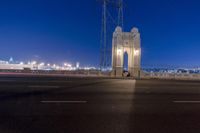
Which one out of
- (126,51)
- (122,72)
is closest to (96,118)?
(122,72)

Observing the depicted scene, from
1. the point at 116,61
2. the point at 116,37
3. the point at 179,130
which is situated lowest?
the point at 179,130

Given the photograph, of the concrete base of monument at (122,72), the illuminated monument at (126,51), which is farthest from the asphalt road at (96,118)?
the illuminated monument at (126,51)

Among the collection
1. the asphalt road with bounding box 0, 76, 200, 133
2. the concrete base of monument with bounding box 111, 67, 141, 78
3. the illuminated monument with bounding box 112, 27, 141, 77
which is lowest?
the asphalt road with bounding box 0, 76, 200, 133

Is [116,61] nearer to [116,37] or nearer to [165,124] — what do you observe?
[116,37]

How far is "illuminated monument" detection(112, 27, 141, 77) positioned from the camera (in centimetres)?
3169

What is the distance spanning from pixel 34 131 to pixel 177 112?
4.53m

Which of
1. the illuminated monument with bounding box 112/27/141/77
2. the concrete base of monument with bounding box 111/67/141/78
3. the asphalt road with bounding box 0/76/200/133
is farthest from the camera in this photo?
the illuminated monument with bounding box 112/27/141/77

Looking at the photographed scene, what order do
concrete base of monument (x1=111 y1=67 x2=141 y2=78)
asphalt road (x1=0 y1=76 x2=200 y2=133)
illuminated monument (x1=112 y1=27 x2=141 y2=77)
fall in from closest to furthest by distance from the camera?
asphalt road (x1=0 y1=76 x2=200 y2=133) < concrete base of monument (x1=111 y1=67 x2=141 y2=78) < illuminated monument (x1=112 y1=27 x2=141 y2=77)

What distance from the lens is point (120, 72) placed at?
31.6m

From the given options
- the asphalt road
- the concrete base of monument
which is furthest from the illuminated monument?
the asphalt road

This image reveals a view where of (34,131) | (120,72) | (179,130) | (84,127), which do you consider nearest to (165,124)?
(179,130)

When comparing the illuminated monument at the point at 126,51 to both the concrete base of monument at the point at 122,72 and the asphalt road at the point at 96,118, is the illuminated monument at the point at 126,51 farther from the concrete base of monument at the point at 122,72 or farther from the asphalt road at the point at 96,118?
the asphalt road at the point at 96,118

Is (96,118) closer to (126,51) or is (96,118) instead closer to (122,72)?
(122,72)

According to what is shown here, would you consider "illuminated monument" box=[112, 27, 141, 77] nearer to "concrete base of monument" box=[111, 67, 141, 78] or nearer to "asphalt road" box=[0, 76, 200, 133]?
"concrete base of monument" box=[111, 67, 141, 78]
